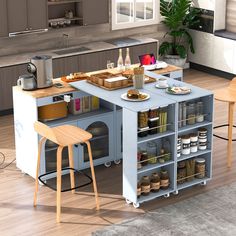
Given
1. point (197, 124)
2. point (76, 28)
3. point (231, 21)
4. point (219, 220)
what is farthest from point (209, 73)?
point (219, 220)

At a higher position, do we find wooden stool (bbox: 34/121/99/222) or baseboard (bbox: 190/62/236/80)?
wooden stool (bbox: 34/121/99/222)

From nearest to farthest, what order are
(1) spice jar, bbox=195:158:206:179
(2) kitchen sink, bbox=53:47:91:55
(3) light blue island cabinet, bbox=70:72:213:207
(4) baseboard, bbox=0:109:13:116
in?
(3) light blue island cabinet, bbox=70:72:213:207 → (1) spice jar, bbox=195:158:206:179 → (4) baseboard, bbox=0:109:13:116 → (2) kitchen sink, bbox=53:47:91:55

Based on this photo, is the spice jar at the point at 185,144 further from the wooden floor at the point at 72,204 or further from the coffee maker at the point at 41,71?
the coffee maker at the point at 41,71

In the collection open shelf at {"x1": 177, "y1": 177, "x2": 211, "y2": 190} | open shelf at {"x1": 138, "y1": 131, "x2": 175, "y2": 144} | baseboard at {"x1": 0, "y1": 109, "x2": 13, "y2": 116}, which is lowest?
open shelf at {"x1": 177, "y1": 177, "x2": 211, "y2": 190}

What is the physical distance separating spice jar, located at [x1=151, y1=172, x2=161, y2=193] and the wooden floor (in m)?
0.14

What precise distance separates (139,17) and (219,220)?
5.69m

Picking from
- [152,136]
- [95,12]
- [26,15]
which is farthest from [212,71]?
[152,136]

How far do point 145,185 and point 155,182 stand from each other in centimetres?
14

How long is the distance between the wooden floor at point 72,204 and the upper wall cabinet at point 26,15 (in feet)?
7.46

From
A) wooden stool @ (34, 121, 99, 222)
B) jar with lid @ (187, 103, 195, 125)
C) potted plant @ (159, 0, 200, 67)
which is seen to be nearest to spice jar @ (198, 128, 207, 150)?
jar with lid @ (187, 103, 195, 125)

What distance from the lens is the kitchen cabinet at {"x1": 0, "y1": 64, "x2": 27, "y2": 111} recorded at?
9.65 m

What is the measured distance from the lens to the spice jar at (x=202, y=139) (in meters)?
7.44

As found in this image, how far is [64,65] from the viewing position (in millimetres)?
10242

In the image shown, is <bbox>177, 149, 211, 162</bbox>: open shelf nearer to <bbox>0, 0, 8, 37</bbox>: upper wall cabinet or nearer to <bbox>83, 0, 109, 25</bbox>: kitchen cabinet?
<bbox>0, 0, 8, 37</bbox>: upper wall cabinet
